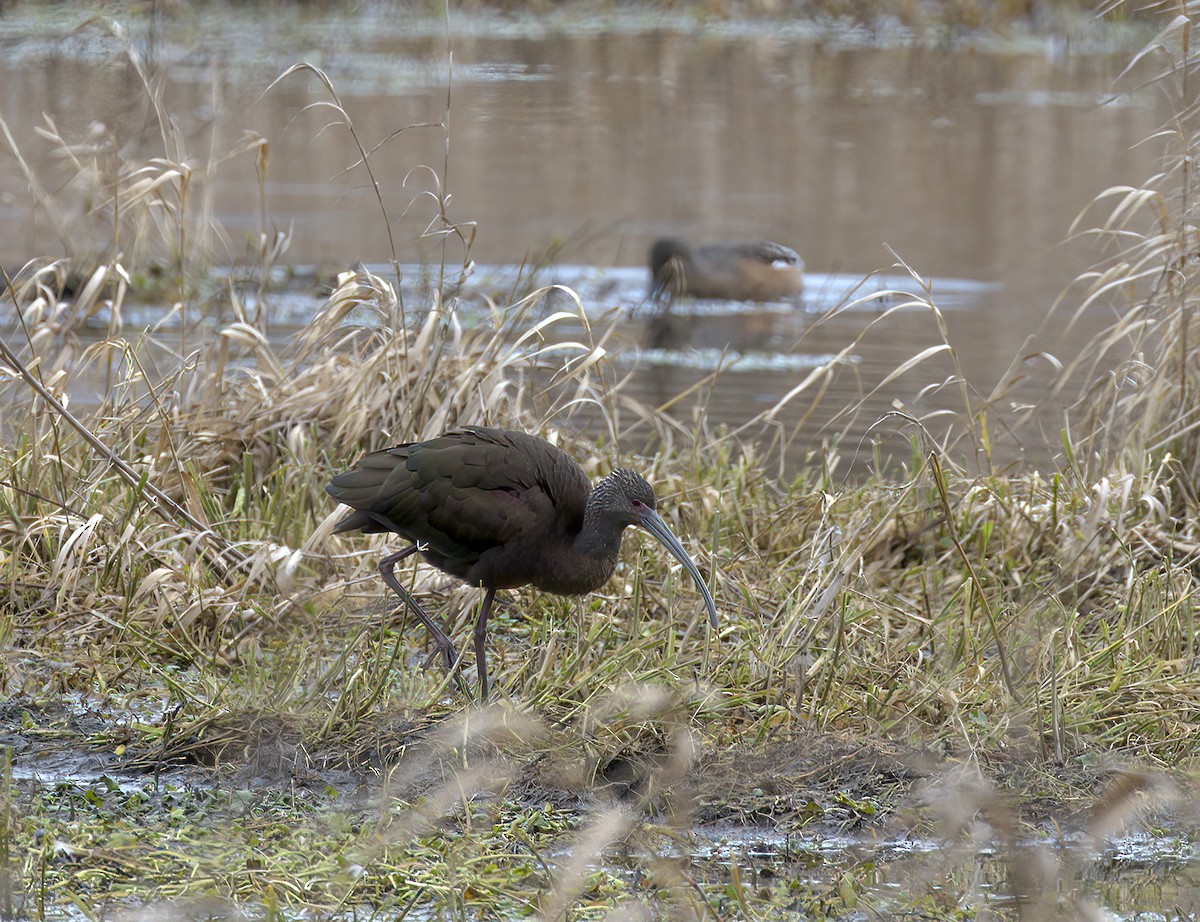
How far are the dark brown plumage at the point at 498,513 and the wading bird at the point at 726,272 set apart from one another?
5893mm

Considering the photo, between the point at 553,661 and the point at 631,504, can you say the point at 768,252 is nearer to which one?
the point at 631,504

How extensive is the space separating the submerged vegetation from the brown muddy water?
0.52 metres

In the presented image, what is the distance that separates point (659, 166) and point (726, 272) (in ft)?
15.4

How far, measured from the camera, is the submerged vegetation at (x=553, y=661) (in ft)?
12.1

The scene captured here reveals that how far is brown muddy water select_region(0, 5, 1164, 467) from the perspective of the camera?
8.62 metres

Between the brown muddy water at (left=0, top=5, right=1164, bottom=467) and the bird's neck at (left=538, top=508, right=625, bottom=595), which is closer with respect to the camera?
the bird's neck at (left=538, top=508, right=625, bottom=595)

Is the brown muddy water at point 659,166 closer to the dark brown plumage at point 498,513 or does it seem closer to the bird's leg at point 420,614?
→ the dark brown plumage at point 498,513

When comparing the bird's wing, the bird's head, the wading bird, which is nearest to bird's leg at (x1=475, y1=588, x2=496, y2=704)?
the bird's head

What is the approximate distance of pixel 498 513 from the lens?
4566 millimetres

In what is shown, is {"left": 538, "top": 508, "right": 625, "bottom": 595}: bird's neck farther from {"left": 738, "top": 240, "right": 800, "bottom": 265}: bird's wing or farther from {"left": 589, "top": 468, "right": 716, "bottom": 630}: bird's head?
{"left": 738, "top": 240, "right": 800, "bottom": 265}: bird's wing

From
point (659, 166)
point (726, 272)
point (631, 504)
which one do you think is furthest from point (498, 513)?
point (659, 166)

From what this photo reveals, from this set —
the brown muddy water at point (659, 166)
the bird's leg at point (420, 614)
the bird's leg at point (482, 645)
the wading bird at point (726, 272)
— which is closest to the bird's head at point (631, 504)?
the bird's leg at point (482, 645)

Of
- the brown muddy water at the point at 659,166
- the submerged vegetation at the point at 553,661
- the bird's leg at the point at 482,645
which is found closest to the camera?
the submerged vegetation at the point at 553,661

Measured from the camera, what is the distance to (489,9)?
80.7ft
